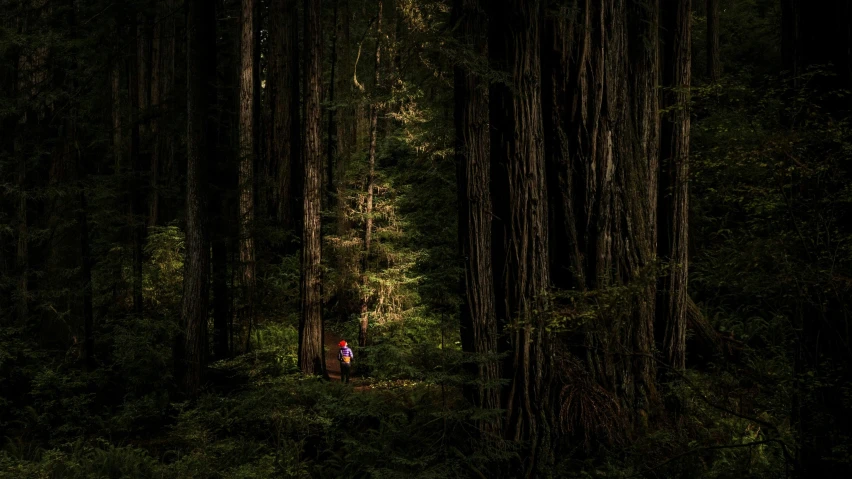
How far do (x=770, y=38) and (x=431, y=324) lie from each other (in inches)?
549

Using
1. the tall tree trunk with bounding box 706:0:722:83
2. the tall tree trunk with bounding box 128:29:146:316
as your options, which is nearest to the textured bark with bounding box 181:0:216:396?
the tall tree trunk with bounding box 128:29:146:316

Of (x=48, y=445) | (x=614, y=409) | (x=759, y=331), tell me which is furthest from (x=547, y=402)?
(x=48, y=445)

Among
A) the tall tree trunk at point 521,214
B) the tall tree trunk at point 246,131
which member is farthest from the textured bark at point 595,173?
the tall tree trunk at point 246,131

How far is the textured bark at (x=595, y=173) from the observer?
6.73 meters

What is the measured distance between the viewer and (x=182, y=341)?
9812 mm

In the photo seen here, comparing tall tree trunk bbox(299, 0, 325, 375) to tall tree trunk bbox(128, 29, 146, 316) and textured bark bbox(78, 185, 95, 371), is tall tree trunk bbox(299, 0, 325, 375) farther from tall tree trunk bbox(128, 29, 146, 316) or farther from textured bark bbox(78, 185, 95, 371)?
textured bark bbox(78, 185, 95, 371)

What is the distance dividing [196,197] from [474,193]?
590cm

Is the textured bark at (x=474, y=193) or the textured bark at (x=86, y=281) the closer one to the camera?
the textured bark at (x=474, y=193)

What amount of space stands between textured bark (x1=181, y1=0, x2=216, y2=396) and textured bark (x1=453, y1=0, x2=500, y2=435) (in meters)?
5.59

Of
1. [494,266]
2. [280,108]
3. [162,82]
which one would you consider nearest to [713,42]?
[494,266]

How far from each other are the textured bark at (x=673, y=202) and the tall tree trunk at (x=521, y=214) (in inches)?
98.5

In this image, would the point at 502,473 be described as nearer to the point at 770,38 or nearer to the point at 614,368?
the point at 614,368

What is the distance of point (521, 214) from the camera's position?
20.6 ft

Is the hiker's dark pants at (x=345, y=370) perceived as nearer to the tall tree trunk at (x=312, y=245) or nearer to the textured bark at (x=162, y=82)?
the tall tree trunk at (x=312, y=245)
